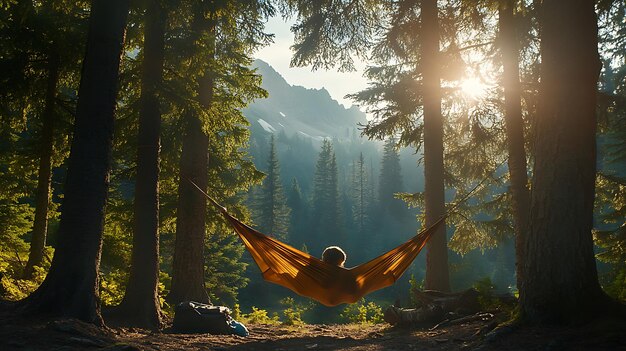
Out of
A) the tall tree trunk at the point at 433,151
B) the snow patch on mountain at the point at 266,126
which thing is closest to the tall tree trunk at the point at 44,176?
the tall tree trunk at the point at 433,151

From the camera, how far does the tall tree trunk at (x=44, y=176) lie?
292 inches

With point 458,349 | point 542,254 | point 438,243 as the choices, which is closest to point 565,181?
point 542,254

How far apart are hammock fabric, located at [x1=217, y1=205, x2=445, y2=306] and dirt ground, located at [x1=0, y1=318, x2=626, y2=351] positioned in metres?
0.66

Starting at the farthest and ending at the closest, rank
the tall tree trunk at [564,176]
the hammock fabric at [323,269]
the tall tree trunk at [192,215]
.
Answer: the tall tree trunk at [192,215]
the hammock fabric at [323,269]
the tall tree trunk at [564,176]

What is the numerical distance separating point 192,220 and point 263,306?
3238 cm

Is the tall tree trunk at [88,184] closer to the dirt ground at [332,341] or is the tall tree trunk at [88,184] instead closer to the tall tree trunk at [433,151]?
the dirt ground at [332,341]

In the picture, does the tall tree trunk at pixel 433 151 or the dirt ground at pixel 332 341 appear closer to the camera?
the dirt ground at pixel 332 341

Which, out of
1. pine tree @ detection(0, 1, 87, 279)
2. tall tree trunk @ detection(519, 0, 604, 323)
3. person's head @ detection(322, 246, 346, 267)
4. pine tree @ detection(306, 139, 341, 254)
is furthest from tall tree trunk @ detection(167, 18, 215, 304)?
pine tree @ detection(306, 139, 341, 254)

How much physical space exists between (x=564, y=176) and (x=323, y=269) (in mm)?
2996

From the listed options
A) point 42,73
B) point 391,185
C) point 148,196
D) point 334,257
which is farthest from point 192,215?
point 391,185

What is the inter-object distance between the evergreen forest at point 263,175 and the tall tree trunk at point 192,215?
31 millimetres

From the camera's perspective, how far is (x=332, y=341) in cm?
548

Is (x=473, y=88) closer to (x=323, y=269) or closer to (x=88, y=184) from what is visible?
(x=323, y=269)

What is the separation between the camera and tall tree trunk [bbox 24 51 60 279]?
→ 7.41m
